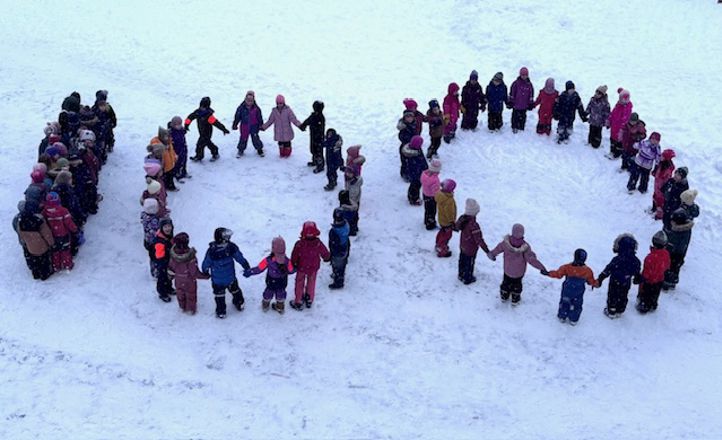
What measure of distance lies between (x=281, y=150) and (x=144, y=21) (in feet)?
39.0

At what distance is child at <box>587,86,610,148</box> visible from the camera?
17.5 meters

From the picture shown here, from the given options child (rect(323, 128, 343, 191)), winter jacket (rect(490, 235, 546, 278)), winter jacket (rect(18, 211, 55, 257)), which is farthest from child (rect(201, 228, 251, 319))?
winter jacket (rect(490, 235, 546, 278))

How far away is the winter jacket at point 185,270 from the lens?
11.7 meters

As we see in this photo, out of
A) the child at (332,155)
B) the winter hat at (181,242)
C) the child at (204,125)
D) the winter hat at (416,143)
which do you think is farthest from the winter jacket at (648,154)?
the winter hat at (181,242)

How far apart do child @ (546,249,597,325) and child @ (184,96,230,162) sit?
8.84 m

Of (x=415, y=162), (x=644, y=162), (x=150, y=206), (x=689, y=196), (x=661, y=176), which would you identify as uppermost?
(x=644, y=162)

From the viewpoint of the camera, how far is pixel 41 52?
76.7 feet

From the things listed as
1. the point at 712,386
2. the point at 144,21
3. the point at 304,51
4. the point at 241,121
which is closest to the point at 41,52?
the point at 144,21

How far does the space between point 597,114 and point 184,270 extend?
11.4 m

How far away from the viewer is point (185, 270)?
11.8 meters

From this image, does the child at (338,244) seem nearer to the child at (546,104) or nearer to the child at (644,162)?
the child at (644,162)

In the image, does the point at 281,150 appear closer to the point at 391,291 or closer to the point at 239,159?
the point at 239,159

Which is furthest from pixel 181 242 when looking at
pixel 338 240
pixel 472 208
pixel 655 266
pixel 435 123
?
pixel 655 266

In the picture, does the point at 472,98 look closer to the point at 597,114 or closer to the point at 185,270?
the point at 597,114
